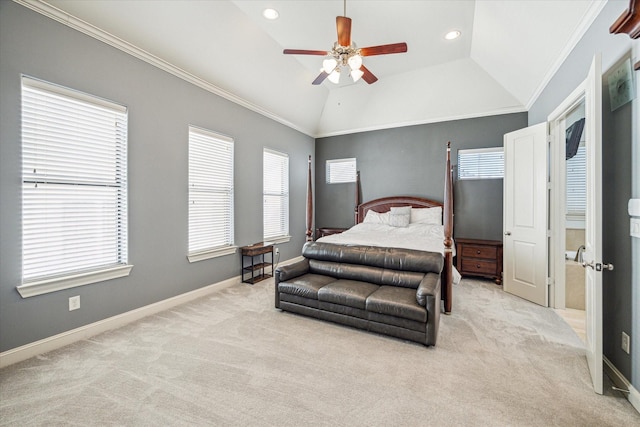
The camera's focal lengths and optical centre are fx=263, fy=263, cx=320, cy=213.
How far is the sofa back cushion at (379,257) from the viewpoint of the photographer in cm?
299

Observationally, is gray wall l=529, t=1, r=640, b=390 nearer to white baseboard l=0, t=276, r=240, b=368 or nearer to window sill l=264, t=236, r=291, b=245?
white baseboard l=0, t=276, r=240, b=368

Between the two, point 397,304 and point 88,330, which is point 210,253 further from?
point 397,304

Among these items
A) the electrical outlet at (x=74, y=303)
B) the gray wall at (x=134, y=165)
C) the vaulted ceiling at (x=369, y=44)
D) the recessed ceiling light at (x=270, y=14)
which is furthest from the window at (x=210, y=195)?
the recessed ceiling light at (x=270, y=14)

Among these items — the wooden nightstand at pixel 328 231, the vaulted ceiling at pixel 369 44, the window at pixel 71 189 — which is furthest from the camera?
the wooden nightstand at pixel 328 231

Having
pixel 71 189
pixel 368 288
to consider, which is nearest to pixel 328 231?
pixel 368 288

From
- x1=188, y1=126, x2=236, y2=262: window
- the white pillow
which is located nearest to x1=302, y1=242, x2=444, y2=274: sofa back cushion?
x1=188, y1=126, x2=236, y2=262: window

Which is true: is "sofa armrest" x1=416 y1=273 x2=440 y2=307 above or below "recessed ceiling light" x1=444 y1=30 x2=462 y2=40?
below

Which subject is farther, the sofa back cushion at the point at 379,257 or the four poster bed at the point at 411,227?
the four poster bed at the point at 411,227

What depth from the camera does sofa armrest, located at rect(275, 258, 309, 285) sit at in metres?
3.23

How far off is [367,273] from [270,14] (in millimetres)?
3427

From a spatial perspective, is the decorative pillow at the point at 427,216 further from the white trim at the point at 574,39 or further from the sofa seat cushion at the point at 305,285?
the sofa seat cushion at the point at 305,285

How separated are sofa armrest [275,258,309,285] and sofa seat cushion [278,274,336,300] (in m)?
0.05

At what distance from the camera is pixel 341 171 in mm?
6461

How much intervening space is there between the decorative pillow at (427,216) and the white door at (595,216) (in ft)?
10.3
